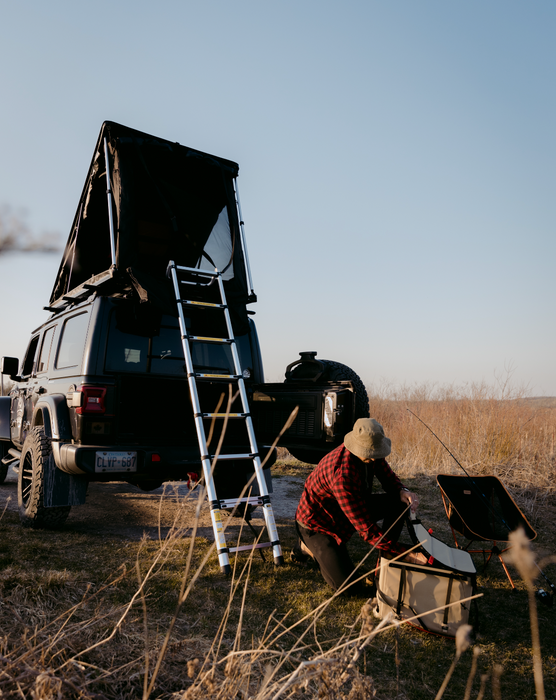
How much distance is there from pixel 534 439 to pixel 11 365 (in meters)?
7.81

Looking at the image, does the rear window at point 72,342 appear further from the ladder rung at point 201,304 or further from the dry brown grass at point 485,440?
the dry brown grass at point 485,440

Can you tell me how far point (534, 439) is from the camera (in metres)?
8.12

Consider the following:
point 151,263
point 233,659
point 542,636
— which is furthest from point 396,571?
point 151,263

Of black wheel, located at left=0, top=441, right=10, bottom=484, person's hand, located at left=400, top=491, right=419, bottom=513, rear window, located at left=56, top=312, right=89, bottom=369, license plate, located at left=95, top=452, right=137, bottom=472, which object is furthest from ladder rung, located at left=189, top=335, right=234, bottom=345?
black wheel, located at left=0, top=441, right=10, bottom=484

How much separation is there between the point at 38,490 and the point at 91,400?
1.06 m

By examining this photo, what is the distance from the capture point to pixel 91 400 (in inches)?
171

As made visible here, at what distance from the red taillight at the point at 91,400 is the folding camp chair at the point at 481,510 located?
2931 millimetres

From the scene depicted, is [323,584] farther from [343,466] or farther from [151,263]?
[151,263]

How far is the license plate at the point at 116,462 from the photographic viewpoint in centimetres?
425

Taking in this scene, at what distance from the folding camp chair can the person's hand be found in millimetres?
554

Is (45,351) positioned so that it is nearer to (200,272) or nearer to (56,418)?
(56,418)

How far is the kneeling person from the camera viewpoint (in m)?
3.41

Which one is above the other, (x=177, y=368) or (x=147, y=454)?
(x=177, y=368)

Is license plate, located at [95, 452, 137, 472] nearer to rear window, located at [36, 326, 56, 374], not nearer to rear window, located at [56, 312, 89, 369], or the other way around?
rear window, located at [56, 312, 89, 369]
